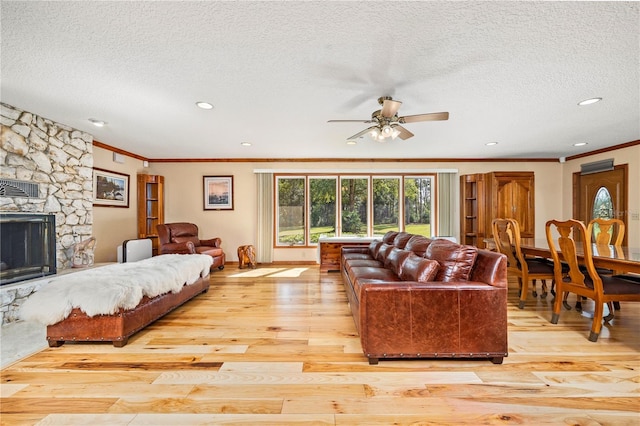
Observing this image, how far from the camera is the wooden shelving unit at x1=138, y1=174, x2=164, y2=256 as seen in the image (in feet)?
19.6

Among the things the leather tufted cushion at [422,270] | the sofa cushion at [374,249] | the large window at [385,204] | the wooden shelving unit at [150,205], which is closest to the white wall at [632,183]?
the large window at [385,204]

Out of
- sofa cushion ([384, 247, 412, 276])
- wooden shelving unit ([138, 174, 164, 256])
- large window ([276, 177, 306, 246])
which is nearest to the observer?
sofa cushion ([384, 247, 412, 276])

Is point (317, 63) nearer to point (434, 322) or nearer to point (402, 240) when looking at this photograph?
point (434, 322)

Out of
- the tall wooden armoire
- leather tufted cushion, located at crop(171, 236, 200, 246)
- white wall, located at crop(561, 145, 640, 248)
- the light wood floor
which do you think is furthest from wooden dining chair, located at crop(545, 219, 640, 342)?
leather tufted cushion, located at crop(171, 236, 200, 246)

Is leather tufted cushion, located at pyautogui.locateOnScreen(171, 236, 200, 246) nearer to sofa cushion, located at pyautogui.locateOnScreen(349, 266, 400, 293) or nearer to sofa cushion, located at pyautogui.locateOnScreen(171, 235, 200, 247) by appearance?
sofa cushion, located at pyautogui.locateOnScreen(171, 235, 200, 247)

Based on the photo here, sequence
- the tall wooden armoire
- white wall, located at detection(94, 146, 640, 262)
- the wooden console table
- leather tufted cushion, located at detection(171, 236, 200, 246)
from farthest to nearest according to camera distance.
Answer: white wall, located at detection(94, 146, 640, 262) < the tall wooden armoire < leather tufted cushion, located at detection(171, 236, 200, 246) < the wooden console table

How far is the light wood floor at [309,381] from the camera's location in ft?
5.38

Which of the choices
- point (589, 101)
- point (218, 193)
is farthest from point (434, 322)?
point (218, 193)

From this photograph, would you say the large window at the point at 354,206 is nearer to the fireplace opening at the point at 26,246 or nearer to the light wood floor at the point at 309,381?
the light wood floor at the point at 309,381

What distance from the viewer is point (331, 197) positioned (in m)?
6.69

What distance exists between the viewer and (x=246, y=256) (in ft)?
20.0

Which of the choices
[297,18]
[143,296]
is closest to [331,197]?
[143,296]

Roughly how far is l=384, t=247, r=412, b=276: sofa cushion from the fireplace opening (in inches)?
162

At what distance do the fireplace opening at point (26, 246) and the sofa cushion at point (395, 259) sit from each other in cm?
412
